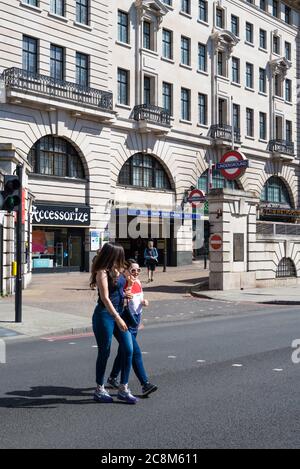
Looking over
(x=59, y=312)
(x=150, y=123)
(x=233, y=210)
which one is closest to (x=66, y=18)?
(x=150, y=123)

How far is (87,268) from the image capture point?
1272 inches

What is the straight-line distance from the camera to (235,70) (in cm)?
4431

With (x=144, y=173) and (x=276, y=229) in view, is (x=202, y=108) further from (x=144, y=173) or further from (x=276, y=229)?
(x=276, y=229)

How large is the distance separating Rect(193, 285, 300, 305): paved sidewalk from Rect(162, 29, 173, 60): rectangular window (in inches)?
815

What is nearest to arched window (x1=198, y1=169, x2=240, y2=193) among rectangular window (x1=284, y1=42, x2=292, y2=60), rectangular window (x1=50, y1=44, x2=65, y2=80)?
rectangular window (x1=284, y1=42, x2=292, y2=60)

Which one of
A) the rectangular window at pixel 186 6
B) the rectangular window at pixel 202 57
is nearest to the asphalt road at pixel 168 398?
the rectangular window at pixel 202 57

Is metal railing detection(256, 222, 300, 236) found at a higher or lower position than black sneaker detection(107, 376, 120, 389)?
higher

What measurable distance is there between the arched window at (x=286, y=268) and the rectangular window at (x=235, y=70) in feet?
72.5

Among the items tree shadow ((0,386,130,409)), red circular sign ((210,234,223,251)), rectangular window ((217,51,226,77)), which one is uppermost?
rectangular window ((217,51,226,77))

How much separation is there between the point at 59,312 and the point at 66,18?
21124 mm

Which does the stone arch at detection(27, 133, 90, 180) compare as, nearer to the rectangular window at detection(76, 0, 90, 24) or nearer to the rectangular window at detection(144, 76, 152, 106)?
the rectangular window at detection(76, 0, 90, 24)

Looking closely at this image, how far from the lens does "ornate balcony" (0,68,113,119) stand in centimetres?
2805

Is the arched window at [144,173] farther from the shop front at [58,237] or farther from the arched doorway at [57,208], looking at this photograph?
the shop front at [58,237]

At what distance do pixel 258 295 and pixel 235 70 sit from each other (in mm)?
27775
